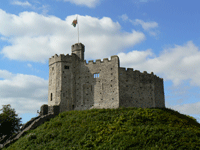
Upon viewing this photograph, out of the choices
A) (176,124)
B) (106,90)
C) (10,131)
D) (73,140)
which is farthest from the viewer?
(106,90)

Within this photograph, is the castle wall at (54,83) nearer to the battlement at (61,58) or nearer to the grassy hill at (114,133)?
the battlement at (61,58)

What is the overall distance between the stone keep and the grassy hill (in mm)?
7496

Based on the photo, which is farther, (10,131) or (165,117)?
(10,131)

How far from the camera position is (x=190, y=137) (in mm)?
22312

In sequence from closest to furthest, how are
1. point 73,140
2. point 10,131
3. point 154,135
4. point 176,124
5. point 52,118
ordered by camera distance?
point 154,135, point 73,140, point 176,124, point 52,118, point 10,131

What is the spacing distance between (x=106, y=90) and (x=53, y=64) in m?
11.2

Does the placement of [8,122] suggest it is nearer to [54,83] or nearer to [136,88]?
[54,83]

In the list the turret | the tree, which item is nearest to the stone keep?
the turret

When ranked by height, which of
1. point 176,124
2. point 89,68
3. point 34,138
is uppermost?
point 89,68

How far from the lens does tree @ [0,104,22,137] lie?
112ft

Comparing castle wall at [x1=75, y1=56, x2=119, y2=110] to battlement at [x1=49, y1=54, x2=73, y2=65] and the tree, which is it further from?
the tree

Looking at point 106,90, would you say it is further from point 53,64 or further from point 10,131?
point 10,131

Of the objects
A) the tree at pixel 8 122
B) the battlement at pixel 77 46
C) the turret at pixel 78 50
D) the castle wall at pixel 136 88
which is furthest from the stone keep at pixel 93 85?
the tree at pixel 8 122

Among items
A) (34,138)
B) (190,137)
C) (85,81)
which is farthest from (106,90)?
(190,137)
